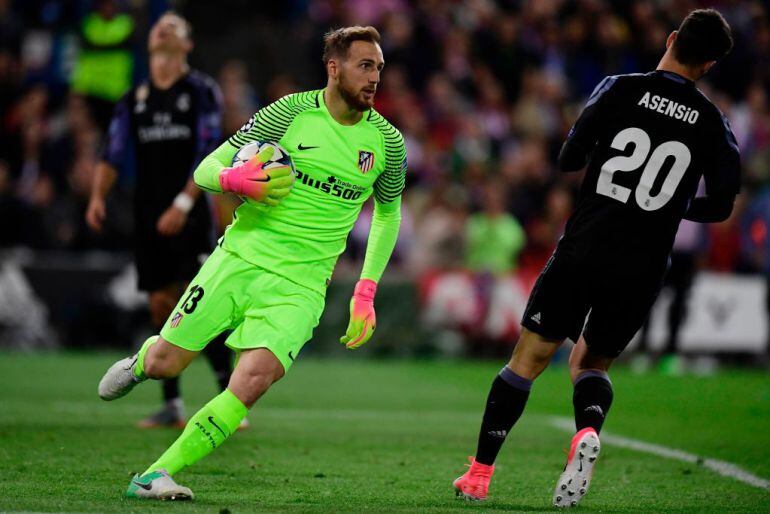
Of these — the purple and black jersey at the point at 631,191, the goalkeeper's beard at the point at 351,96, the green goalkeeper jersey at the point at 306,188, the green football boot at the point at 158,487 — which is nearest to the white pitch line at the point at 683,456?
the purple and black jersey at the point at 631,191

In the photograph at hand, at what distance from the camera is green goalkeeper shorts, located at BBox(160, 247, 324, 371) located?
628 centimetres

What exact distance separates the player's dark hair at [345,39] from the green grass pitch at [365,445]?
227 cm

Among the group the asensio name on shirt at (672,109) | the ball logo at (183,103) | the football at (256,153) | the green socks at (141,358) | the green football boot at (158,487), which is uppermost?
the asensio name on shirt at (672,109)

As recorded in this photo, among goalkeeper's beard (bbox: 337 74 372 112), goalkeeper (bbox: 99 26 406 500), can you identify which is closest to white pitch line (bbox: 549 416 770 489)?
goalkeeper (bbox: 99 26 406 500)

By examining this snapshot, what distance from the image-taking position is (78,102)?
17875 millimetres

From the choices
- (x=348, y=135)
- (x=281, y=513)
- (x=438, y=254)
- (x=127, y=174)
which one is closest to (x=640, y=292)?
(x=348, y=135)

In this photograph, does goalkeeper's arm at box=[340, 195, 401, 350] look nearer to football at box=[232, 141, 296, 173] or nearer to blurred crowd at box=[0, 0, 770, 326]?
football at box=[232, 141, 296, 173]

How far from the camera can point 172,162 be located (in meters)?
9.72

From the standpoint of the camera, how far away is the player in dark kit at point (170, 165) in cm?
962

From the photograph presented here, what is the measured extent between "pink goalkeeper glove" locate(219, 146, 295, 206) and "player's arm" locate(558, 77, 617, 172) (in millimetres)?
1393

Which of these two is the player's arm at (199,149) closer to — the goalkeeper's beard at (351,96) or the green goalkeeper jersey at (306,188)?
the green goalkeeper jersey at (306,188)

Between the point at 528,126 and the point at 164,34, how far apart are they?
458 inches

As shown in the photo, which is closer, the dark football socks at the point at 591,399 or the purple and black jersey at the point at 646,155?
the purple and black jersey at the point at 646,155

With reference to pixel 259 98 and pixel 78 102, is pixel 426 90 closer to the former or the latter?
pixel 259 98
